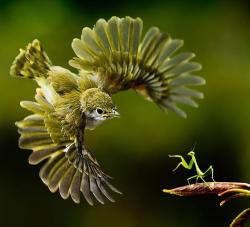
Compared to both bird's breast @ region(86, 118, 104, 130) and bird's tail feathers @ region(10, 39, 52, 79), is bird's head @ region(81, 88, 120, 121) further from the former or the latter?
bird's tail feathers @ region(10, 39, 52, 79)

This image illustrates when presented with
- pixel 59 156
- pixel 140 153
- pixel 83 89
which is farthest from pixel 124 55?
pixel 140 153

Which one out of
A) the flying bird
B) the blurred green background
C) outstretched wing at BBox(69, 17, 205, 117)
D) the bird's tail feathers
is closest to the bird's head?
the flying bird

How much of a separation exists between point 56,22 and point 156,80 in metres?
2.21

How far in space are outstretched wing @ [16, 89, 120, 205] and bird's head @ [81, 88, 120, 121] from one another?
71 millimetres

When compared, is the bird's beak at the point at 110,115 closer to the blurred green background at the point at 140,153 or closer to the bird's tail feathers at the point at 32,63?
the bird's tail feathers at the point at 32,63

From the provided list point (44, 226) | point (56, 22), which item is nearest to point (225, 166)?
point (44, 226)

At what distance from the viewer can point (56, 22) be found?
4.05 metres

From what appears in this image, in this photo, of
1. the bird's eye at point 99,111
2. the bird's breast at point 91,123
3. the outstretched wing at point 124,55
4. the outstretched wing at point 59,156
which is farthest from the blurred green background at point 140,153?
the bird's eye at point 99,111

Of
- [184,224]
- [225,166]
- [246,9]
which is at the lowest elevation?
[184,224]

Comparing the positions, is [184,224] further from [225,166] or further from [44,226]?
[44,226]

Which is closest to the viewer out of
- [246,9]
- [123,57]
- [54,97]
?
[54,97]

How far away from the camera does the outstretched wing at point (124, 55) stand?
165 centimetres

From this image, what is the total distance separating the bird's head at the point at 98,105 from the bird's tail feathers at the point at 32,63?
214mm

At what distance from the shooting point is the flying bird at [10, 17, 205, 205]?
1494mm
